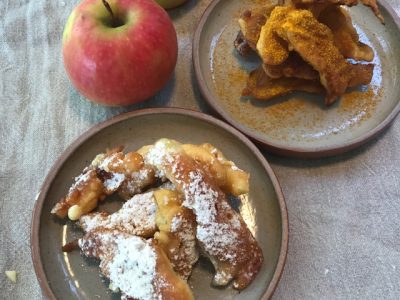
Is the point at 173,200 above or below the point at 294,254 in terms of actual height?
above

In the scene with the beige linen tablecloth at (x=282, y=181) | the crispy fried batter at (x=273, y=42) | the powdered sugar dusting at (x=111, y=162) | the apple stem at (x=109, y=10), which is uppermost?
the apple stem at (x=109, y=10)

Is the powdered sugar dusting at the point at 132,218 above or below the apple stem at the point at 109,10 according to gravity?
below

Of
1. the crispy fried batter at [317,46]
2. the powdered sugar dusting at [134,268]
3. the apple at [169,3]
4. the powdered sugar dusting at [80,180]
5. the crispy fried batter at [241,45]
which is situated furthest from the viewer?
the apple at [169,3]

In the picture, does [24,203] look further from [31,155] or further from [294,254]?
[294,254]

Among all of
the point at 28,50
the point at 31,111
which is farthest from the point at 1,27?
the point at 31,111

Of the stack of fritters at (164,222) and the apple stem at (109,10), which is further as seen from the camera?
the apple stem at (109,10)

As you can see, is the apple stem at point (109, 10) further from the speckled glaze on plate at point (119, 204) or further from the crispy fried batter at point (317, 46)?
the crispy fried batter at point (317, 46)

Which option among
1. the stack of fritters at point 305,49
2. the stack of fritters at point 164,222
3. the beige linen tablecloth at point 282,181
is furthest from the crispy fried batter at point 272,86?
the stack of fritters at point 164,222
